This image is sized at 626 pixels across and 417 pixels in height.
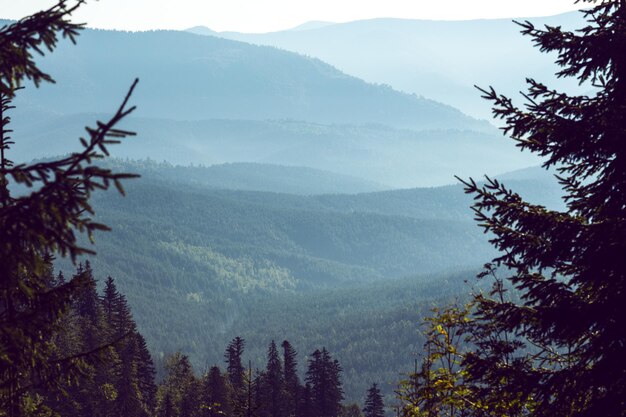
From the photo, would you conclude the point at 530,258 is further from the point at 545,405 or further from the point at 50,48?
the point at 50,48

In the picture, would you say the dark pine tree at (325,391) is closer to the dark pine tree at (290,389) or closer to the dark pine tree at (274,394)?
the dark pine tree at (290,389)

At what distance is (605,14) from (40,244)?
10.2 m

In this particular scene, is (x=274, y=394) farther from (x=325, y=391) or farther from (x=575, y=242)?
(x=575, y=242)

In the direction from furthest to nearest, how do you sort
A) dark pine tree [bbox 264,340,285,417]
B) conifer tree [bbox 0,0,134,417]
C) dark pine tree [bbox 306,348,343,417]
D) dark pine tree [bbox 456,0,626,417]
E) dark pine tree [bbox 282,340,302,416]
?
dark pine tree [bbox 282,340,302,416] < dark pine tree [bbox 264,340,285,417] < dark pine tree [bbox 306,348,343,417] < dark pine tree [bbox 456,0,626,417] < conifer tree [bbox 0,0,134,417]

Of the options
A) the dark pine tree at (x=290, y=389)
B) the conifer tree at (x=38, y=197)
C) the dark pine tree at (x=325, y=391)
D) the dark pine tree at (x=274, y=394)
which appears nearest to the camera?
the conifer tree at (x=38, y=197)

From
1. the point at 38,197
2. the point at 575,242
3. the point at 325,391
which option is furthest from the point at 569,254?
the point at 325,391

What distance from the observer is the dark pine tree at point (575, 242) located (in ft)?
32.4

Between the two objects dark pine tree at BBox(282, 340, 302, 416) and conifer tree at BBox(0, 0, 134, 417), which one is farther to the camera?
dark pine tree at BBox(282, 340, 302, 416)

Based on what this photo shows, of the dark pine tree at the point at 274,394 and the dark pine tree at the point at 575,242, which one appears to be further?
the dark pine tree at the point at 274,394

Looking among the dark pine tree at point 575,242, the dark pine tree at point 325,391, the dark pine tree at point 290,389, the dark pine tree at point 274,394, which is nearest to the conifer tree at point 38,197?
the dark pine tree at point 575,242

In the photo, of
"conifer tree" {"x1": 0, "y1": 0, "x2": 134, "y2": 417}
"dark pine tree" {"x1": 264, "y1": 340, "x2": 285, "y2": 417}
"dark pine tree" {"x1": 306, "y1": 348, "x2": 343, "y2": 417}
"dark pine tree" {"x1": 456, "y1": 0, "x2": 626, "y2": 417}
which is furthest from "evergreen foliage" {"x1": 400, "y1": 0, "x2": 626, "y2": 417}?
"dark pine tree" {"x1": 264, "y1": 340, "x2": 285, "y2": 417}

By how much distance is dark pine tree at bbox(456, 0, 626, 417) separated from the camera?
9867 millimetres

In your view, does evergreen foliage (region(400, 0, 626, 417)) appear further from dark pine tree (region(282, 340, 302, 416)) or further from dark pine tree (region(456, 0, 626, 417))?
dark pine tree (region(282, 340, 302, 416))

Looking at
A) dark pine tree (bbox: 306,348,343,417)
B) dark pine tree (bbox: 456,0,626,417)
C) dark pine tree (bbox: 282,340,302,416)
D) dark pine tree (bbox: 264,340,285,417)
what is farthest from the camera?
dark pine tree (bbox: 282,340,302,416)
